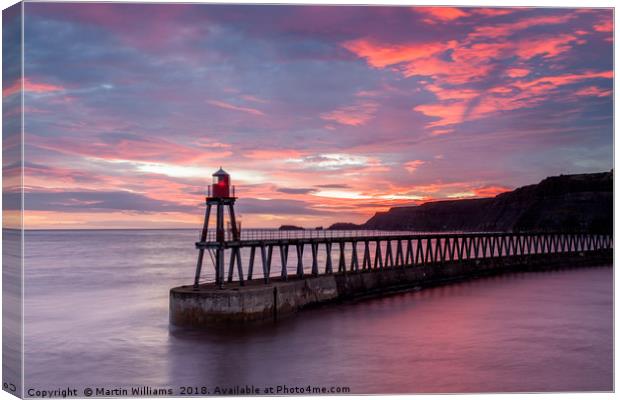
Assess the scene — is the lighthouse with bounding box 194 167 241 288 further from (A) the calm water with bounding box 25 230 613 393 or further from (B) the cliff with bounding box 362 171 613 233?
(B) the cliff with bounding box 362 171 613 233

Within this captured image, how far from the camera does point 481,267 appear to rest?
35688 millimetres

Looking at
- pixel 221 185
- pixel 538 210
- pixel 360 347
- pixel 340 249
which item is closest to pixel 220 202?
pixel 221 185

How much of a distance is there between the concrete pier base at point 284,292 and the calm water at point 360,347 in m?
0.49

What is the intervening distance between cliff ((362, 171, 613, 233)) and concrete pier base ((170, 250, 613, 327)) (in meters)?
11.6

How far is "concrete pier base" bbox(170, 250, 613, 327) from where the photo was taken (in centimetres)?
1755

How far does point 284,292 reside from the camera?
64.7 feet

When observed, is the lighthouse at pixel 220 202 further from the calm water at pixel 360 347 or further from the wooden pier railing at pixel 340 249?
the calm water at pixel 360 347

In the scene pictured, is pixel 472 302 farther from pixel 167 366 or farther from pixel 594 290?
pixel 167 366

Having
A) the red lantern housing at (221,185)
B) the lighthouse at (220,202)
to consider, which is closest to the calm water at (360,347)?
the lighthouse at (220,202)

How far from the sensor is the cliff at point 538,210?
61.8 m

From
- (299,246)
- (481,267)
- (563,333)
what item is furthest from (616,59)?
(481,267)

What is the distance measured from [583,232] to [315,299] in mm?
37186

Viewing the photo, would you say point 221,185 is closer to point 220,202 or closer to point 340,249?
point 220,202

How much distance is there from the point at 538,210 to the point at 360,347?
72.5 metres
